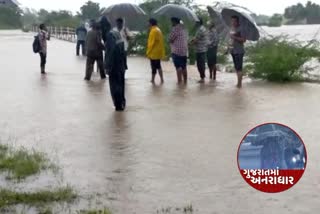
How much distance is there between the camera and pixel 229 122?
932 centimetres

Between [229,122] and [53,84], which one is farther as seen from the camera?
[53,84]

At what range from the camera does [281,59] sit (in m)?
15.1

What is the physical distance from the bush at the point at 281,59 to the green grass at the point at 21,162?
9017 millimetres

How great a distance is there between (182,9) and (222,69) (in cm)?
535

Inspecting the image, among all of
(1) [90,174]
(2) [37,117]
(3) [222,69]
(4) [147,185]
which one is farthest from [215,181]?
(3) [222,69]

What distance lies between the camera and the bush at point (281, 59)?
49.4ft

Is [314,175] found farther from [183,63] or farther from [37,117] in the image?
[183,63]

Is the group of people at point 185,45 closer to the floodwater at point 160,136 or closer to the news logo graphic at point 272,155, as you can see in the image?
the floodwater at point 160,136

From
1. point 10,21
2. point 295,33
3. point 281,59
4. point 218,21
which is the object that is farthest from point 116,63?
point 10,21

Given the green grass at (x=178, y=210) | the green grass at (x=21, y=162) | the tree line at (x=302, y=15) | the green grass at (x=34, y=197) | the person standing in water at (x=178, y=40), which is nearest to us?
the green grass at (x=178, y=210)

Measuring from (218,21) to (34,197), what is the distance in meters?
10.9

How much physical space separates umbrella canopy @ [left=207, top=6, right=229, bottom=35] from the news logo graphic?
11.9 meters

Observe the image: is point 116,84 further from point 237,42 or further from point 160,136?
point 237,42

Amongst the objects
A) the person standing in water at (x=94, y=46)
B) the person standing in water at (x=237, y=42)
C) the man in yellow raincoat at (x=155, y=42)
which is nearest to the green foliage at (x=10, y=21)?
the person standing in water at (x=94, y=46)
